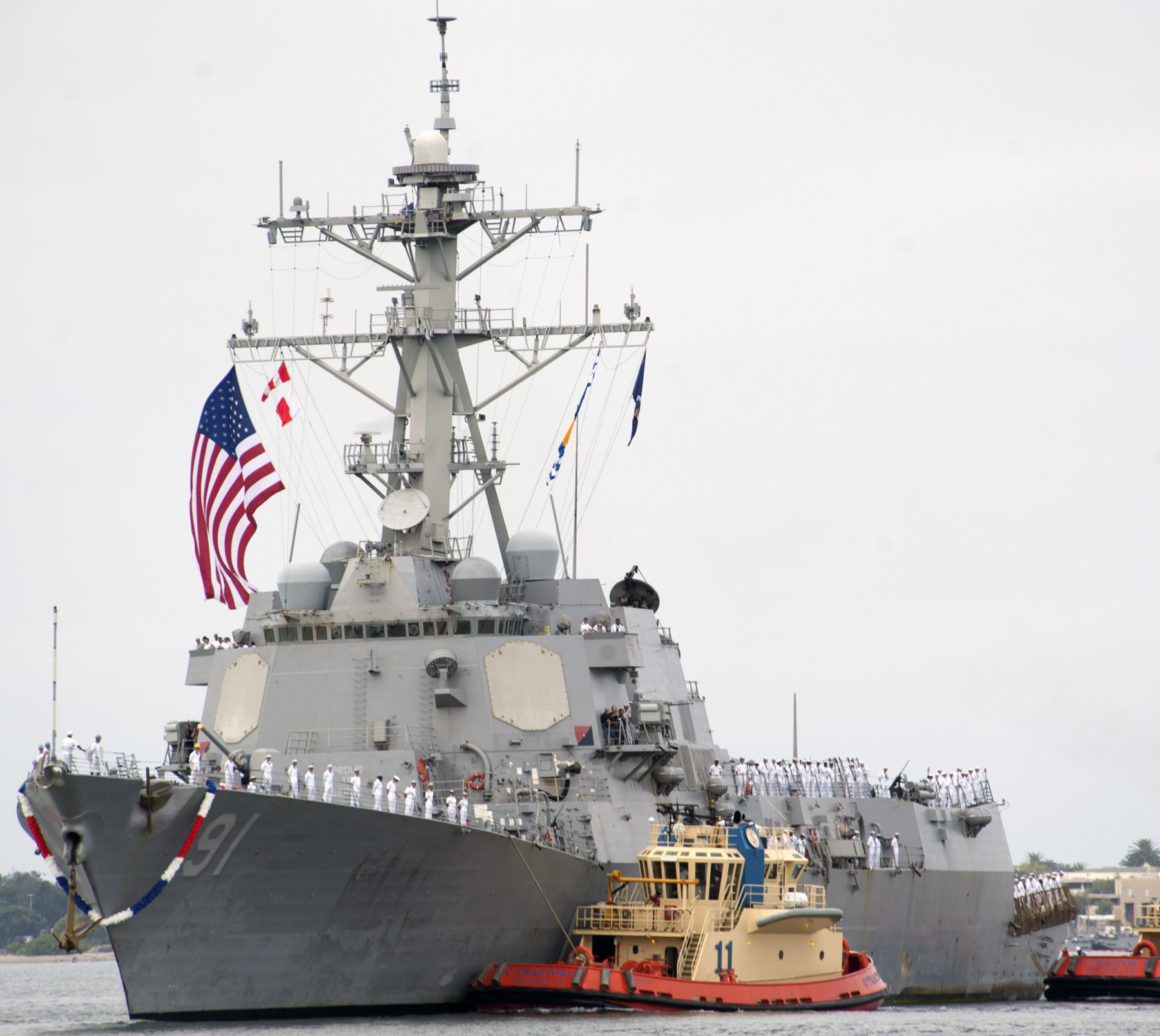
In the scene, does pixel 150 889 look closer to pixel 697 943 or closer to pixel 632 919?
pixel 632 919

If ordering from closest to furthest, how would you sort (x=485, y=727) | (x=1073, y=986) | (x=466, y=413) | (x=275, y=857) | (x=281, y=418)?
(x=275, y=857), (x=485, y=727), (x=281, y=418), (x=466, y=413), (x=1073, y=986)

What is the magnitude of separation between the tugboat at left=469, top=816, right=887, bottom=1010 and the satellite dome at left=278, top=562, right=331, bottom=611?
6544 mm

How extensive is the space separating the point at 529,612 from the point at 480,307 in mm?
5641

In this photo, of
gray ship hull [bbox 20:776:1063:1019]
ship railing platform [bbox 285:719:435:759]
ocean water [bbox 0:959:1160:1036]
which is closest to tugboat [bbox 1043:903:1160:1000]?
ocean water [bbox 0:959:1160:1036]

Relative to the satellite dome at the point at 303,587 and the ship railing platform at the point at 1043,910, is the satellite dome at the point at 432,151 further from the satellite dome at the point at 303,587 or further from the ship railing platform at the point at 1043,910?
the ship railing platform at the point at 1043,910

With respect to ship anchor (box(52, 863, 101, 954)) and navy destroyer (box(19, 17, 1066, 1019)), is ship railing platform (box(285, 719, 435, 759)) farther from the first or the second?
ship anchor (box(52, 863, 101, 954))

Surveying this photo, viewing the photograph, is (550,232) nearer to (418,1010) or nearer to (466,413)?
(466,413)

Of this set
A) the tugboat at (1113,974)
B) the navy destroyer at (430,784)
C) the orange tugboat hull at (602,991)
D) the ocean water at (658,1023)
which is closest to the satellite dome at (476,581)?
the navy destroyer at (430,784)

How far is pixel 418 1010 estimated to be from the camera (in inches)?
1029

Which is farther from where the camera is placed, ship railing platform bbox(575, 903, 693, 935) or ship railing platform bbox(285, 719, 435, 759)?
ship railing platform bbox(285, 719, 435, 759)

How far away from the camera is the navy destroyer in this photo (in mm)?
24234

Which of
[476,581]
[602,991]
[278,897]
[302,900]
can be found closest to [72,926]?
[278,897]

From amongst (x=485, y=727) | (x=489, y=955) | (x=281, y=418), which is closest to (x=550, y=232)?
(x=281, y=418)

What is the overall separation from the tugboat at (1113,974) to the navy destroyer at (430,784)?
1.91 metres
